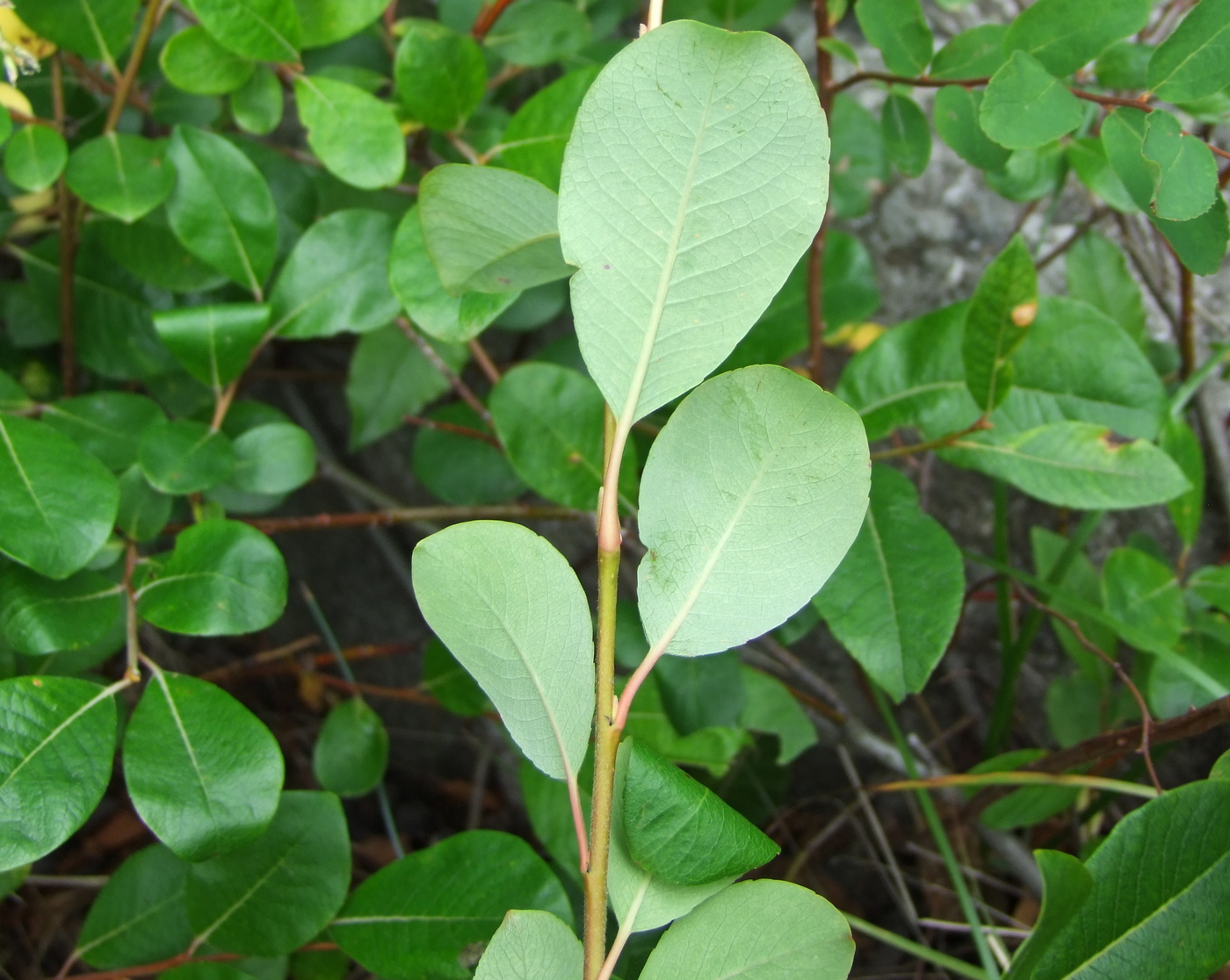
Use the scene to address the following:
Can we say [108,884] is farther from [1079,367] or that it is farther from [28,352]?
[1079,367]

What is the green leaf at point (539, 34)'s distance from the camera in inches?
34.8

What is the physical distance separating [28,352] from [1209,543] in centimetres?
128

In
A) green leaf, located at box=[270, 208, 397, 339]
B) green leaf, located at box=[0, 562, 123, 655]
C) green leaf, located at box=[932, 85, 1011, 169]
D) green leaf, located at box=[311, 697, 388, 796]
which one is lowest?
green leaf, located at box=[311, 697, 388, 796]

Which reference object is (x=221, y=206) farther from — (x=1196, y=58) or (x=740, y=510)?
(x=1196, y=58)

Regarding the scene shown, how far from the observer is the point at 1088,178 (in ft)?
2.59

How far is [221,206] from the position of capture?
0.78 metres

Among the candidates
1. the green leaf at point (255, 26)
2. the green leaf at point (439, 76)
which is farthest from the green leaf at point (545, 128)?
the green leaf at point (255, 26)

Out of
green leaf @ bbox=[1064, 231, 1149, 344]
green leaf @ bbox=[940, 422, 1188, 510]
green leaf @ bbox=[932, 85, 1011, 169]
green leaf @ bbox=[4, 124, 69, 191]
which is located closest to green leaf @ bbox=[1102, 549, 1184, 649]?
green leaf @ bbox=[940, 422, 1188, 510]

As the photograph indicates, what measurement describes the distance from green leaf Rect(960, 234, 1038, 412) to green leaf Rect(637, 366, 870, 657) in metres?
0.28

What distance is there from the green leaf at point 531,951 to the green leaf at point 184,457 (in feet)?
1.45

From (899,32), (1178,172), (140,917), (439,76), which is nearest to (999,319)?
(1178,172)

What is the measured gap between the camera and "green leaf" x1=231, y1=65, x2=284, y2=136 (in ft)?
2.52

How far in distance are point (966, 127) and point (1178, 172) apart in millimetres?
171

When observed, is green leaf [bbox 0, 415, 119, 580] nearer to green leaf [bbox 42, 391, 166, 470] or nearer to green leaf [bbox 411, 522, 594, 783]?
green leaf [bbox 42, 391, 166, 470]
